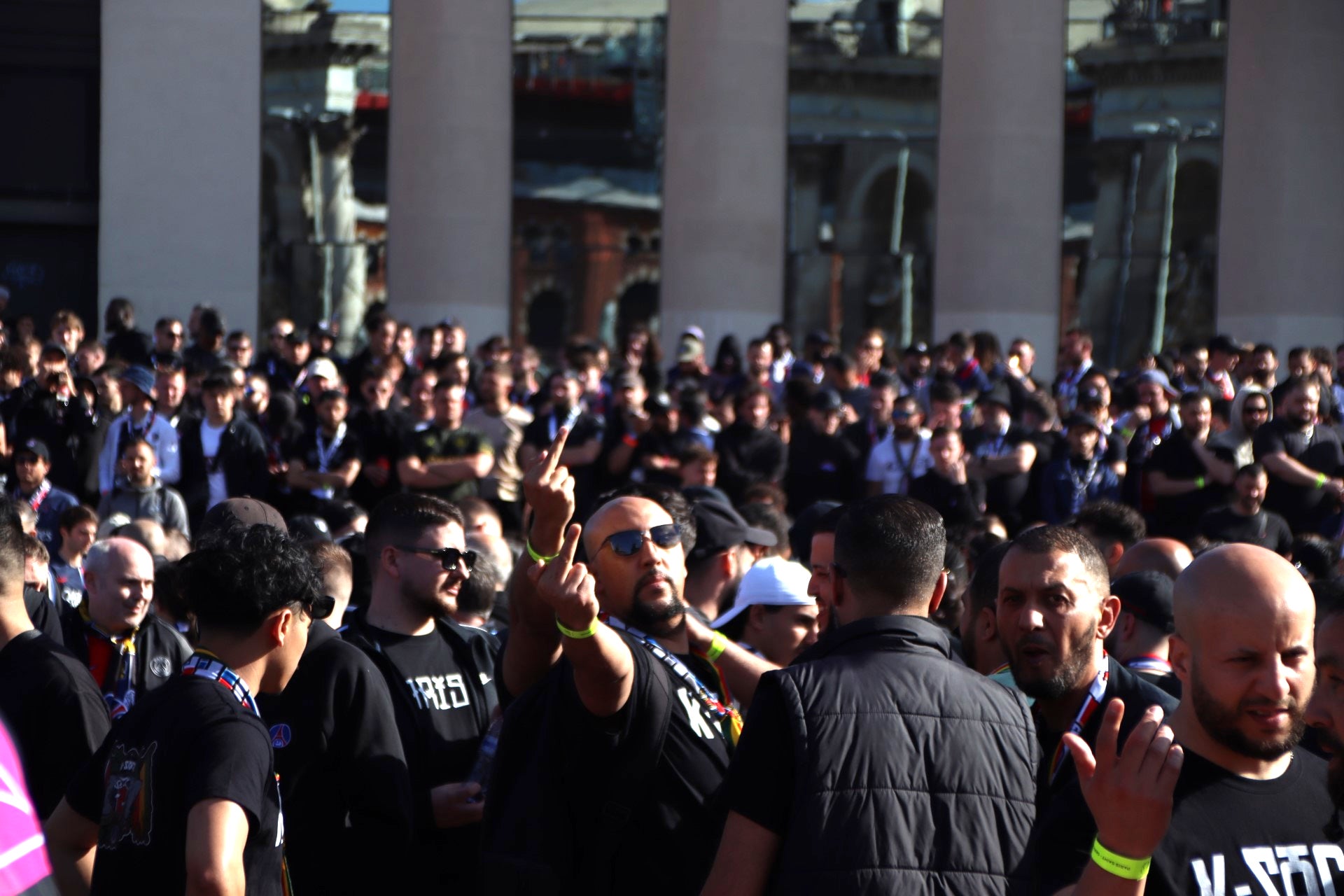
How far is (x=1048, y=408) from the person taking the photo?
11547 mm

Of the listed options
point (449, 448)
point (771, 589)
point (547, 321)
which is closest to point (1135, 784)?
point (771, 589)

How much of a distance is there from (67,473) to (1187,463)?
25.8 ft

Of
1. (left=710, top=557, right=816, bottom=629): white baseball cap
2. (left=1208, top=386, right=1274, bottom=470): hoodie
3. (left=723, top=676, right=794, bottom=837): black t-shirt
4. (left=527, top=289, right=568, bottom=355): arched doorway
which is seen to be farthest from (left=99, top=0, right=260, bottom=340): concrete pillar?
(left=723, top=676, right=794, bottom=837): black t-shirt

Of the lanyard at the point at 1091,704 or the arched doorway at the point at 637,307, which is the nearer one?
the lanyard at the point at 1091,704

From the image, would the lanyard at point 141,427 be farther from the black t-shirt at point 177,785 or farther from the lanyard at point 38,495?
the black t-shirt at point 177,785

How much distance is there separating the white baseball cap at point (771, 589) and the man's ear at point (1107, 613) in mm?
1552

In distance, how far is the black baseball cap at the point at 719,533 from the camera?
21.2 ft

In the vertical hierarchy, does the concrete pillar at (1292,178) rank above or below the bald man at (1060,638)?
above

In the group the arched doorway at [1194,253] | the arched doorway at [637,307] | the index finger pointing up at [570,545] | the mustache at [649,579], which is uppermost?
the arched doorway at [1194,253]

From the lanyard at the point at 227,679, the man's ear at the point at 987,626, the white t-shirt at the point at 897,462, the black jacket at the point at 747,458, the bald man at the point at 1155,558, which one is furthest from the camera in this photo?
the white t-shirt at the point at 897,462

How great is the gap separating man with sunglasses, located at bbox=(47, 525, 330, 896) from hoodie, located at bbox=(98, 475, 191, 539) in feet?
21.0

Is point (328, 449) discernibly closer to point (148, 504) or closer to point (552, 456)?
point (148, 504)

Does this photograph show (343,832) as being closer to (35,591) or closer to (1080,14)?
(35,591)

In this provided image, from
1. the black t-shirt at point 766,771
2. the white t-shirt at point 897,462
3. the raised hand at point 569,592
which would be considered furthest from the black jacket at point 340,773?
the white t-shirt at point 897,462
